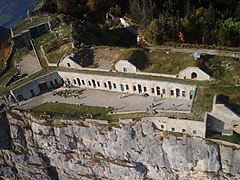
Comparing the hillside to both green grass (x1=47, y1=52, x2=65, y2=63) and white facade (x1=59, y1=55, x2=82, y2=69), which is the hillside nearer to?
green grass (x1=47, y1=52, x2=65, y2=63)

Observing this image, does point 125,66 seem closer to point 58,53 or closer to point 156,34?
point 156,34

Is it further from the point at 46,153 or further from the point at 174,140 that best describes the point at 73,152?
the point at 174,140

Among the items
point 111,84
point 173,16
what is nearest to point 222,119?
point 111,84

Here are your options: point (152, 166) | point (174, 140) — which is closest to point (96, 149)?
point (152, 166)

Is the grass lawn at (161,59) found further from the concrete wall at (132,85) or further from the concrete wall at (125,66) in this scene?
the concrete wall at (132,85)

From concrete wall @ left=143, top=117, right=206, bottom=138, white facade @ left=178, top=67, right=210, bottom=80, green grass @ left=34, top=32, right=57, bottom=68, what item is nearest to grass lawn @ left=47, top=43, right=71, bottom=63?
green grass @ left=34, top=32, right=57, bottom=68
